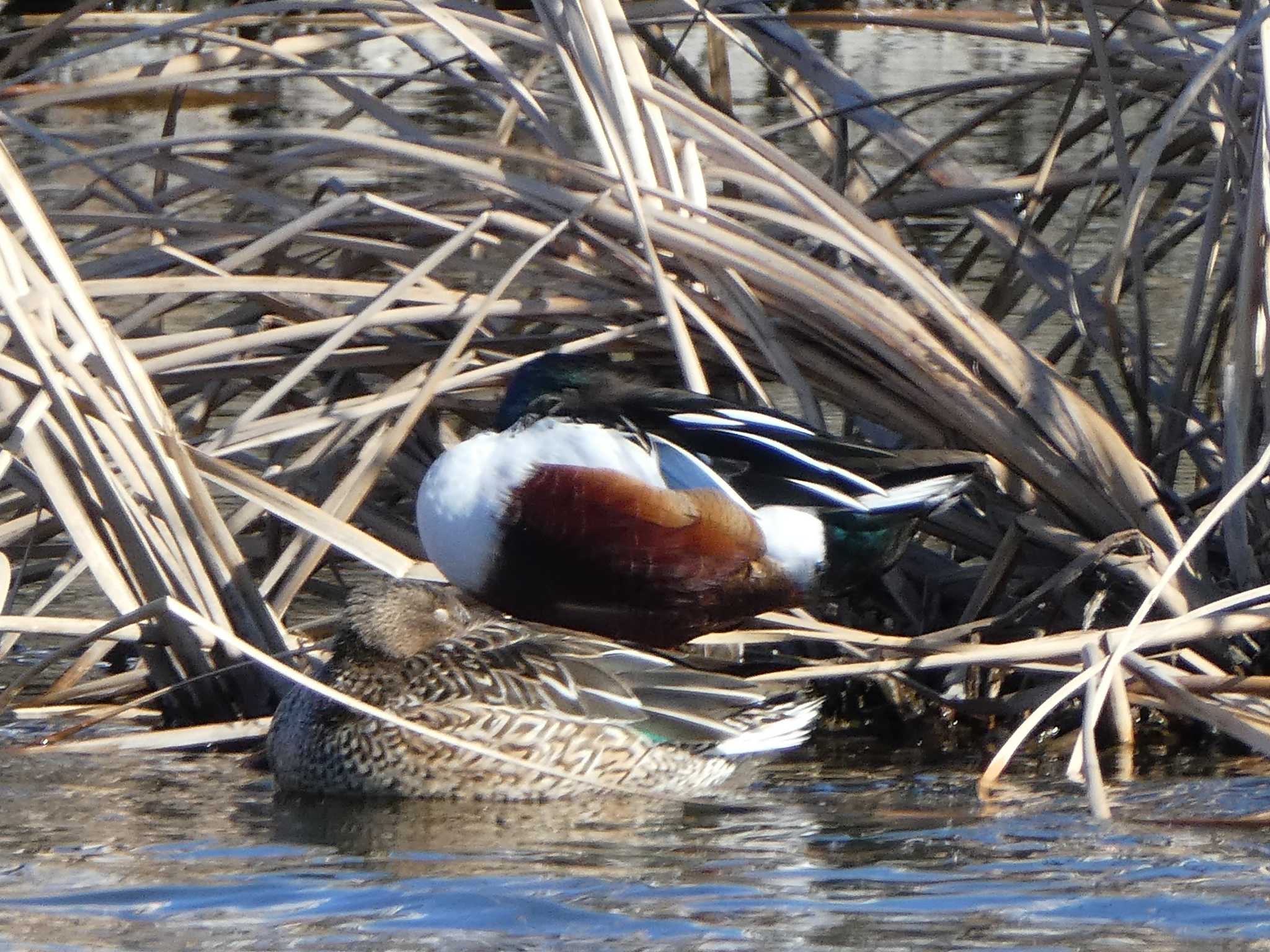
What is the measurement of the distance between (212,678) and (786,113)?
6.34 meters

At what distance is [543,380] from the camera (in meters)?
3.97

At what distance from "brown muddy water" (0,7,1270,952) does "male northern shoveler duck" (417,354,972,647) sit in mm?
362

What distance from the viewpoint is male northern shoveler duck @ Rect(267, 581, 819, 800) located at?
3.78m

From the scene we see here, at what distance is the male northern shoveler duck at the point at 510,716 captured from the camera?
3777mm

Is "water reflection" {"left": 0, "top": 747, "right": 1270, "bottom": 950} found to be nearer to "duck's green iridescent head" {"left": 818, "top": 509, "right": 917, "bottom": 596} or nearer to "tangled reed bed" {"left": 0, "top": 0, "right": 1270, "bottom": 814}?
"tangled reed bed" {"left": 0, "top": 0, "right": 1270, "bottom": 814}

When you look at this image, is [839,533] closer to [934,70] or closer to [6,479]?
[6,479]

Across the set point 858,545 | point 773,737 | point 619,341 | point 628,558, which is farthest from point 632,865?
point 619,341

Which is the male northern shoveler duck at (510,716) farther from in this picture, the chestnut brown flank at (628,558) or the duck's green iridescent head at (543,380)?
the duck's green iridescent head at (543,380)

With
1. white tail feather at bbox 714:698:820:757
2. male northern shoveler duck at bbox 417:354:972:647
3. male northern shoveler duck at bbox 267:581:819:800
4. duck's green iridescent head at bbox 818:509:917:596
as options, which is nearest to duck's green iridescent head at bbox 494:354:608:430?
male northern shoveler duck at bbox 417:354:972:647

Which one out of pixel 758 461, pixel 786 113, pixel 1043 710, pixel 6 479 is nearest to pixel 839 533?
pixel 758 461

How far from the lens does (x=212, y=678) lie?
4070 mm

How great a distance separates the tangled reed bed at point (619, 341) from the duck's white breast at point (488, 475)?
256mm

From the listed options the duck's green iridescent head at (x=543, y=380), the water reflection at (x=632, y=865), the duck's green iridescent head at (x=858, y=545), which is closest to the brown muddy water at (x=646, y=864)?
the water reflection at (x=632, y=865)

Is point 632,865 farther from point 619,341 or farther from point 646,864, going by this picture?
point 619,341
